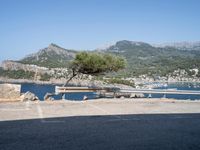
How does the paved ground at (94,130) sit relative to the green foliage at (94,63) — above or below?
below

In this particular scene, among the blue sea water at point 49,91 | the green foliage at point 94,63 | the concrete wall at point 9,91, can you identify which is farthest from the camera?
the blue sea water at point 49,91

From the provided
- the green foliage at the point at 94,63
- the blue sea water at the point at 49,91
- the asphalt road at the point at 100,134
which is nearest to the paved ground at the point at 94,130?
the asphalt road at the point at 100,134

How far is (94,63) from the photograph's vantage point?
28.4 m

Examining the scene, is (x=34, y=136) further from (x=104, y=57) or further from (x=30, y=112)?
(x=104, y=57)

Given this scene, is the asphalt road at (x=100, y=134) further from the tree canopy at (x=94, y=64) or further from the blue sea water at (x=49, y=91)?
the tree canopy at (x=94, y=64)

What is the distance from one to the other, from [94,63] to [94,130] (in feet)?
60.4

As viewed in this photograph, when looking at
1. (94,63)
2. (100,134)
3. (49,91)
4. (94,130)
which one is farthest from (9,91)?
(49,91)

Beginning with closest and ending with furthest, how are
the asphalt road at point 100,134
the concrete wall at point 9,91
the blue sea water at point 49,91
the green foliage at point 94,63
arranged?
the asphalt road at point 100,134 < the concrete wall at point 9,91 < the green foliage at point 94,63 < the blue sea water at point 49,91

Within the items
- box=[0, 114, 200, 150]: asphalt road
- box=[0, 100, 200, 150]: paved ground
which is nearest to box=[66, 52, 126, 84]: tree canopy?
box=[0, 100, 200, 150]: paved ground

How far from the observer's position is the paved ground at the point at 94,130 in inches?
325

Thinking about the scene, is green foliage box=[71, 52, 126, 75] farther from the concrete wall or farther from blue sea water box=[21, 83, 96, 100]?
the concrete wall

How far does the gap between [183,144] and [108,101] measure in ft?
35.9

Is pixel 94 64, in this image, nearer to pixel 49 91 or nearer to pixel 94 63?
pixel 94 63

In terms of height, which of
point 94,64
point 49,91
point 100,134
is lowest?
point 49,91
